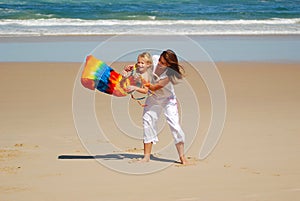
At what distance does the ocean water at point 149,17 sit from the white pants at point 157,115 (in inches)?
582

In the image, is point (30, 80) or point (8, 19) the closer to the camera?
point (30, 80)

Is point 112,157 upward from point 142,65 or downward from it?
downward

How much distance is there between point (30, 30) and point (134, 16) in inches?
271

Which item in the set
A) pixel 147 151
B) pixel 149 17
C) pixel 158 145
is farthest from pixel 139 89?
pixel 149 17

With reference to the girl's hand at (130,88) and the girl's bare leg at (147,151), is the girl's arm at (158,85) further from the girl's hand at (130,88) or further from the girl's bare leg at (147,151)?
the girl's bare leg at (147,151)

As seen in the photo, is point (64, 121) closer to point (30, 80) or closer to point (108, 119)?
point (108, 119)

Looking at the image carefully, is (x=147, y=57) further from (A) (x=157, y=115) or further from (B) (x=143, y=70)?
(A) (x=157, y=115)

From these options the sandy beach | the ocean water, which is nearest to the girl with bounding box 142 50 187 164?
the sandy beach

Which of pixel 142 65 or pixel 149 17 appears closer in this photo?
pixel 142 65

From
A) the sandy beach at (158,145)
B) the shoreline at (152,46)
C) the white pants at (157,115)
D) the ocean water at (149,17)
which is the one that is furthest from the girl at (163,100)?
the ocean water at (149,17)

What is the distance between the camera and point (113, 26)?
25422 mm

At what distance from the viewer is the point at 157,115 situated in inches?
288

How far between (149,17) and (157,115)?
72.3 feet

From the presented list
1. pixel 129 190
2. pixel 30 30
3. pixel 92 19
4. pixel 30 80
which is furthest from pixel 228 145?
pixel 92 19
